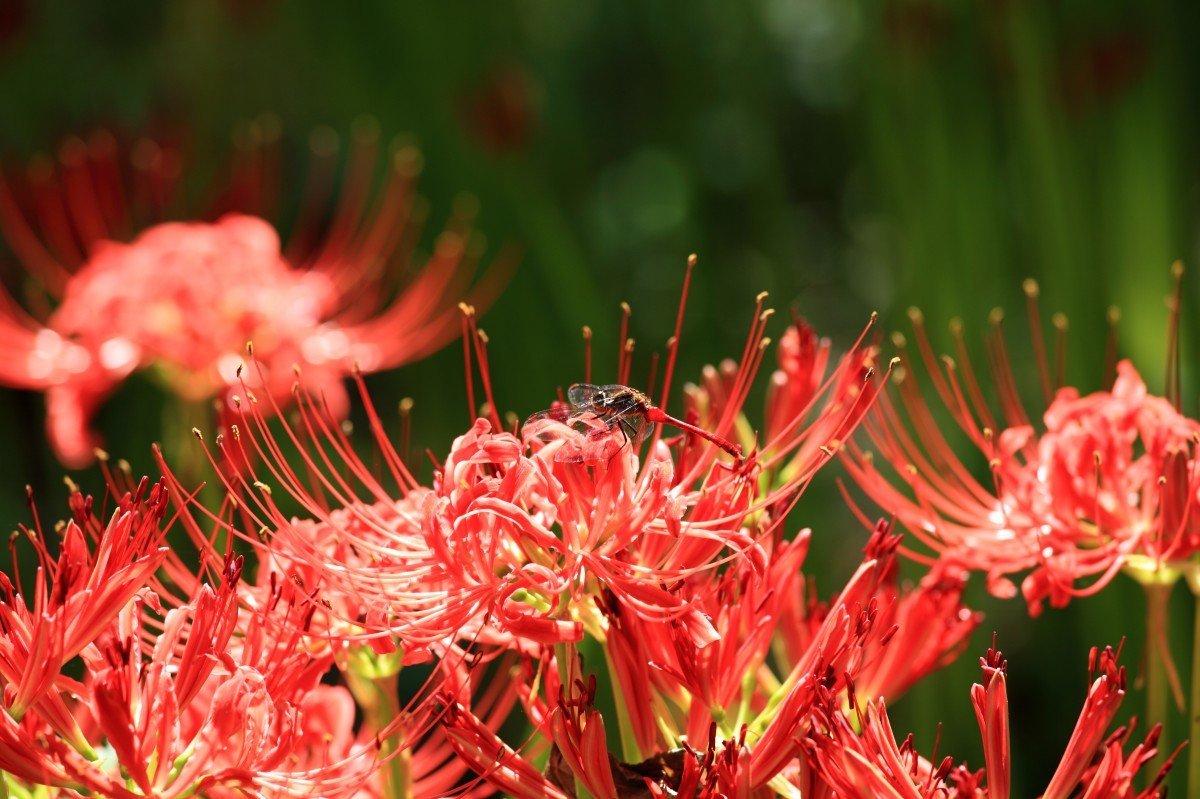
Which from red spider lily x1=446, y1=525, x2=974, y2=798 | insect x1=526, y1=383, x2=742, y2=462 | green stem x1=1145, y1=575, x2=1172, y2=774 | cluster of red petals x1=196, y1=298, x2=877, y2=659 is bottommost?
green stem x1=1145, y1=575, x2=1172, y2=774

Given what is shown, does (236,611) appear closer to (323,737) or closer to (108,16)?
(323,737)

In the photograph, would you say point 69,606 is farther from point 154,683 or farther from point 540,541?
point 540,541

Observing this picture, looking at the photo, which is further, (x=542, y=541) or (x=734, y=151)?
(x=734, y=151)

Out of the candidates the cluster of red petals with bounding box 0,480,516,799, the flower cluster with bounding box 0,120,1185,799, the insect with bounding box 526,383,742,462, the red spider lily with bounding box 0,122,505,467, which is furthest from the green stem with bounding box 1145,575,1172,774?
the red spider lily with bounding box 0,122,505,467

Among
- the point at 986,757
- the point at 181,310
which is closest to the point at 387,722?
the point at 986,757

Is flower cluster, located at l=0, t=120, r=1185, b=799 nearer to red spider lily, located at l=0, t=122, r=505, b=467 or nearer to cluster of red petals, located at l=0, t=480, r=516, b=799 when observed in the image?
cluster of red petals, located at l=0, t=480, r=516, b=799

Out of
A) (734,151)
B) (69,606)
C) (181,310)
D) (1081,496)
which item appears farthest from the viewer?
(734,151)
